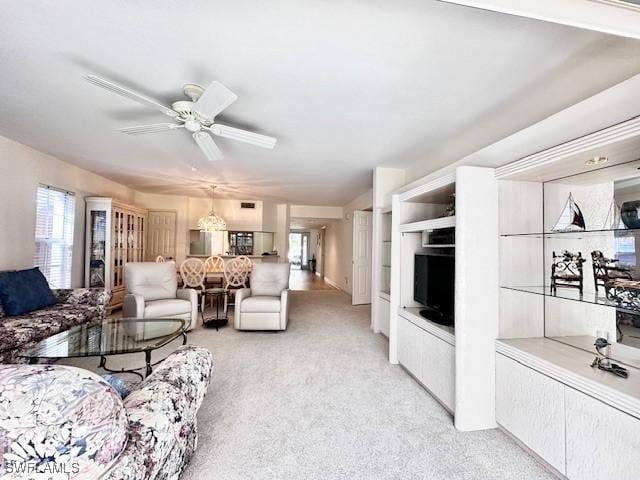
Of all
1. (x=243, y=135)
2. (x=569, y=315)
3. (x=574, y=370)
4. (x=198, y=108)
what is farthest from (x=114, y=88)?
(x=569, y=315)

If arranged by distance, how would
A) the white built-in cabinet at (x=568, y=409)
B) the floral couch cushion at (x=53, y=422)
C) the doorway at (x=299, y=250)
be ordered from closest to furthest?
the floral couch cushion at (x=53, y=422)
the white built-in cabinet at (x=568, y=409)
the doorway at (x=299, y=250)

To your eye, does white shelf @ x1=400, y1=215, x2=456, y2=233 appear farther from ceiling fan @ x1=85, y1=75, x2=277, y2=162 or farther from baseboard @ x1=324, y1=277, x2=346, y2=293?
baseboard @ x1=324, y1=277, x2=346, y2=293

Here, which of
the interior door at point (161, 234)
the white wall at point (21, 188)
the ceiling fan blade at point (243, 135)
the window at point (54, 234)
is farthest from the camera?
the interior door at point (161, 234)

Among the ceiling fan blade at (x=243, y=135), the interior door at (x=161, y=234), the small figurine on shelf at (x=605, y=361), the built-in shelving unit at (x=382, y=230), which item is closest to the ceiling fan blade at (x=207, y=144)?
the ceiling fan blade at (x=243, y=135)

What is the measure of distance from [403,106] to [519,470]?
2580mm

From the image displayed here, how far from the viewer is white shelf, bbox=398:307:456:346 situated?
214 cm

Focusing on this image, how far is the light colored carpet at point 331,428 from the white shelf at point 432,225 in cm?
143

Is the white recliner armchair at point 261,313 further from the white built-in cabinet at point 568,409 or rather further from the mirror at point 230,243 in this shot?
the mirror at point 230,243

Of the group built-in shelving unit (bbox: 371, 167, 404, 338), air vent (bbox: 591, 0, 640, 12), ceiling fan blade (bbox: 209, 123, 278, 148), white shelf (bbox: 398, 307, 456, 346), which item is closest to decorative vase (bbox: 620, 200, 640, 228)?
air vent (bbox: 591, 0, 640, 12)

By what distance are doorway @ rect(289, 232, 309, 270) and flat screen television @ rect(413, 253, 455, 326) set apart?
12.5m

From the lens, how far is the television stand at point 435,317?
242 centimetres

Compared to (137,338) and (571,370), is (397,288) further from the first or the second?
(137,338)

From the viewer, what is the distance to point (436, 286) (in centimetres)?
263

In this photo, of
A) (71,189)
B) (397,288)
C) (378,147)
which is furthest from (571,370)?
(71,189)
